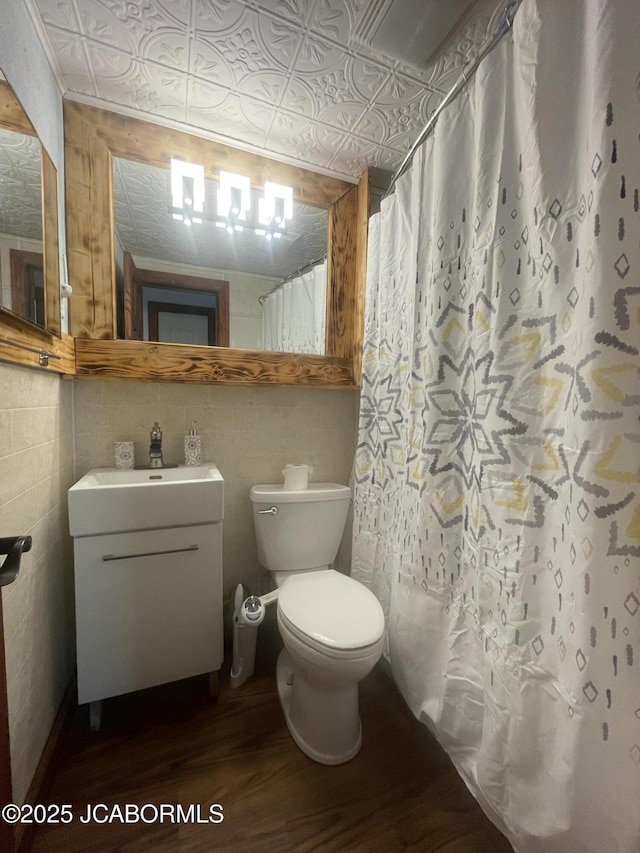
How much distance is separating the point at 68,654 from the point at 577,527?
5.55 ft

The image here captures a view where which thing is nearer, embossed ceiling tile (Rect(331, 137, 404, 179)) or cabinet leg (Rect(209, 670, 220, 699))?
cabinet leg (Rect(209, 670, 220, 699))

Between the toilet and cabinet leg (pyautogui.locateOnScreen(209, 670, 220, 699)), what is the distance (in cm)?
24

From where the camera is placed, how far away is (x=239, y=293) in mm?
1474

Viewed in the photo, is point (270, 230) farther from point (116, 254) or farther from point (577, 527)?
point (577, 527)

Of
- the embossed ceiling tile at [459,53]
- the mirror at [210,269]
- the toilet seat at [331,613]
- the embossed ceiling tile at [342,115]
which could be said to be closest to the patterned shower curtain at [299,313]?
the mirror at [210,269]

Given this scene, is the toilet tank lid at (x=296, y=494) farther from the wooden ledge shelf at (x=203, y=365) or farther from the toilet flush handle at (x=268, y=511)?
the wooden ledge shelf at (x=203, y=365)

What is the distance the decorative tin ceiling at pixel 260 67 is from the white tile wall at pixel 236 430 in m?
1.00

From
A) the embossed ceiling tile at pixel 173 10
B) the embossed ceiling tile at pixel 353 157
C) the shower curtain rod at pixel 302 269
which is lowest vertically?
the shower curtain rod at pixel 302 269

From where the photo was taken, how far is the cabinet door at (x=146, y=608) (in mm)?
1070

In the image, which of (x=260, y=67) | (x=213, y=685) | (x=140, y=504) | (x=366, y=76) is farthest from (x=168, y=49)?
(x=213, y=685)

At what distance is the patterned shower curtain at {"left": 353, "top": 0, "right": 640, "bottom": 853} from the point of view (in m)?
0.57

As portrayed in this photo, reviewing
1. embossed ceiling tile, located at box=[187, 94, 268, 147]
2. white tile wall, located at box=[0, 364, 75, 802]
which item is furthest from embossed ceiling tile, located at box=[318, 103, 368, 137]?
white tile wall, located at box=[0, 364, 75, 802]

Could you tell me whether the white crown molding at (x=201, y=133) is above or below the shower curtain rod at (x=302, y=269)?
above

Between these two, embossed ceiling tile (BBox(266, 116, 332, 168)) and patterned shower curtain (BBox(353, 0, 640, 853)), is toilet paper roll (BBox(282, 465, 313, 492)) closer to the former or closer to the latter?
patterned shower curtain (BBox(353, 0, 640, 853))
